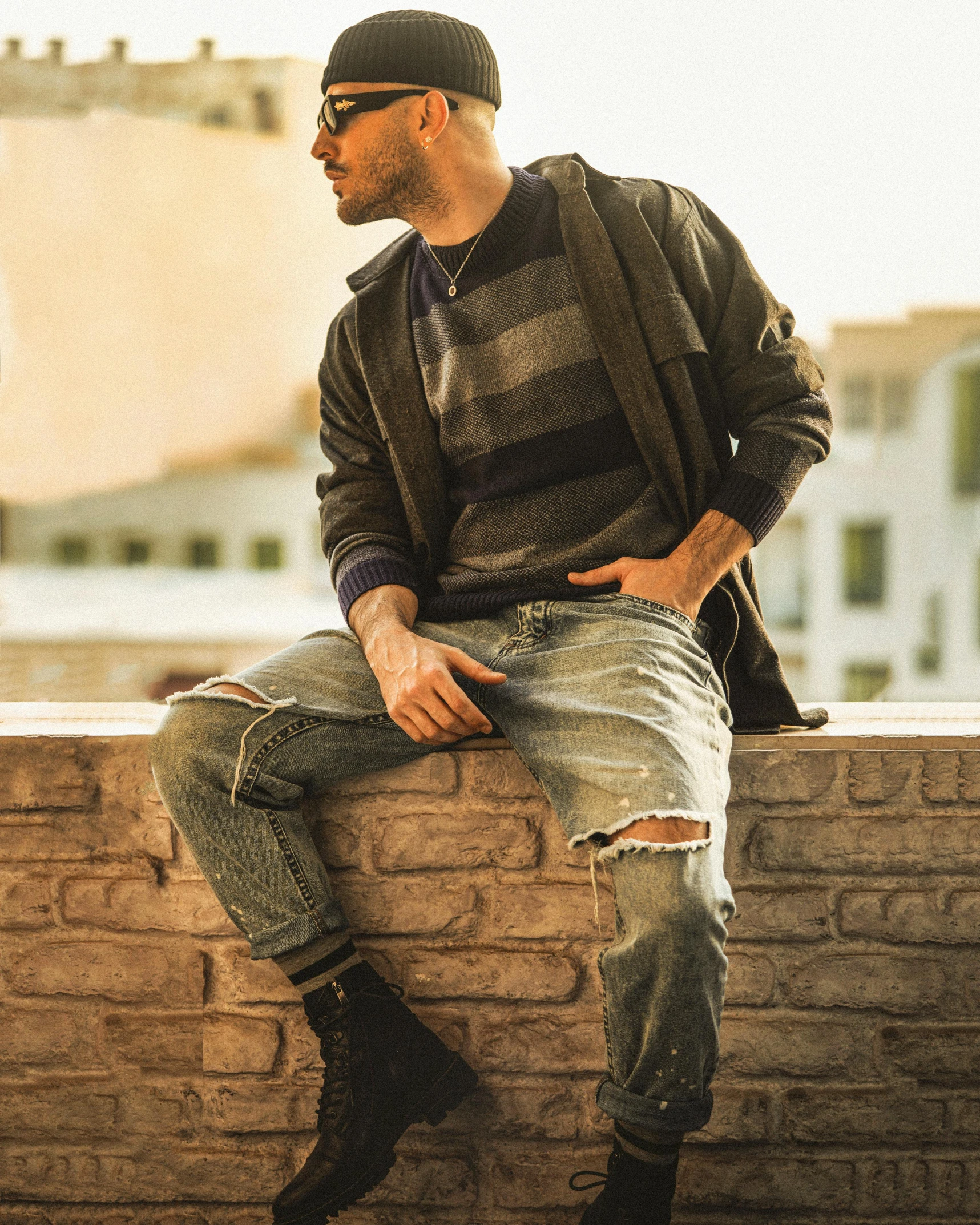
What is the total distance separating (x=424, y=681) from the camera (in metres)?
1.27

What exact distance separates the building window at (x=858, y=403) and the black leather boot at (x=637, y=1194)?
25.9ft

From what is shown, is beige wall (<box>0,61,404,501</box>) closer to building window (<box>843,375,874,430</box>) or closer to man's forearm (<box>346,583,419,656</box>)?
man's forearm (<box>346,583,419,656</box>)

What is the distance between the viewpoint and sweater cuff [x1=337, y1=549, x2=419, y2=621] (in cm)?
150

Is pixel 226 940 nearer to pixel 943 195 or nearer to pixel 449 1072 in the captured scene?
pixel 449 1072

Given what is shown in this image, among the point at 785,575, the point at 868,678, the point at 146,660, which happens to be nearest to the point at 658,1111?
the point at 146,660

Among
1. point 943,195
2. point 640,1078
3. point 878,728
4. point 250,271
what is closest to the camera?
point 640,1078

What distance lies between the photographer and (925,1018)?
4.91 ft

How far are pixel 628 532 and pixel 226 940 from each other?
0.87m

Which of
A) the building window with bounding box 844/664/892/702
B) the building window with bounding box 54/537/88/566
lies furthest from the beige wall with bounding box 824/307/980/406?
the building window with bounding box 54/537/88/566

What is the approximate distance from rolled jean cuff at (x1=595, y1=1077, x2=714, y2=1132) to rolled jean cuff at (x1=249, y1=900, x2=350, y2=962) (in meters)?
0.43

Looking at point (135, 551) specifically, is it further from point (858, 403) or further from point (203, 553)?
point (858, 403)

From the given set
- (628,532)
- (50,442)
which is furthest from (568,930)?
(50,442)

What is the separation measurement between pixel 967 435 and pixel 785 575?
2.30 m

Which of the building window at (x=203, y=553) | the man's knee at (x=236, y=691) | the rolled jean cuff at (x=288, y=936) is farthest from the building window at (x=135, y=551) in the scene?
the rolled jean cuff at (x=288, y=936)
